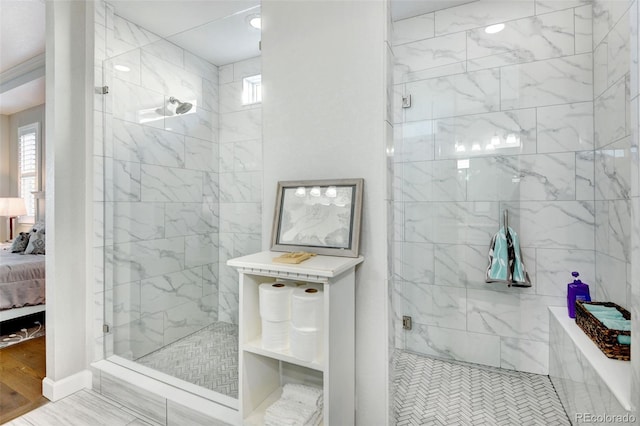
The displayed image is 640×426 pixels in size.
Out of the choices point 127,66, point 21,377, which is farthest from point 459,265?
point 21,377

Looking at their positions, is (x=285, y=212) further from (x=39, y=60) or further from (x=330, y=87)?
(x=39, y=60)

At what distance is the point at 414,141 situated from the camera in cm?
239

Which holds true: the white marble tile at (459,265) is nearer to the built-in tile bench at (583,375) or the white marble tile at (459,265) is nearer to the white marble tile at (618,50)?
the built-in tile bench at (583,375)

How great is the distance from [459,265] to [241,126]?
67.1 inches

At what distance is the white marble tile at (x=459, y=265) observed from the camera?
222 cm

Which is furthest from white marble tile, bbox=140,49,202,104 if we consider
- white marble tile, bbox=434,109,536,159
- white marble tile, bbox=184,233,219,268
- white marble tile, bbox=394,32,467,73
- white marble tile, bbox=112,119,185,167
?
white marble tile, bbox=434,109,536,159

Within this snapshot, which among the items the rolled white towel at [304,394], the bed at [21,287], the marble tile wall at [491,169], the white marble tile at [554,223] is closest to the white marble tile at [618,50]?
the marble tile wall at [491,169]

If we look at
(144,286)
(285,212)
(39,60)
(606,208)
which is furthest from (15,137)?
(606,208)

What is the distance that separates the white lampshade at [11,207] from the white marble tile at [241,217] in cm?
446

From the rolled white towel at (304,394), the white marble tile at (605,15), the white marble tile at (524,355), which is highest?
the white marble tile at (605,15)

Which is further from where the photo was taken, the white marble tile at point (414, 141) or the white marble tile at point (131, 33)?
the white marble tile at point (414, 141)

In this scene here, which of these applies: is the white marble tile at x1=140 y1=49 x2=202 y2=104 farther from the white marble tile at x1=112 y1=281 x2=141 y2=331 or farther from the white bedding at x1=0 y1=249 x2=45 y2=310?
the white bedding at x1=0 y1=249 x2=45 y2=310

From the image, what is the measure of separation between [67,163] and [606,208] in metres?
3.10

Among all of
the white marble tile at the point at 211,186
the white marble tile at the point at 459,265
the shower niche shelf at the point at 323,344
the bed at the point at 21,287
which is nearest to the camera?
the shower niche shelf at the point at 323,344
